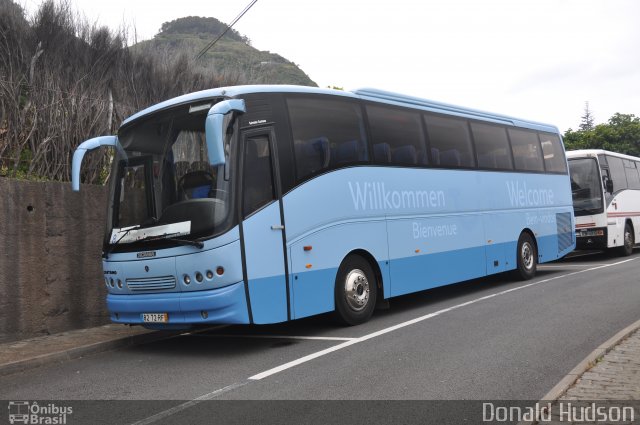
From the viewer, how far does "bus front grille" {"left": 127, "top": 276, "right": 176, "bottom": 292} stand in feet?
24.5

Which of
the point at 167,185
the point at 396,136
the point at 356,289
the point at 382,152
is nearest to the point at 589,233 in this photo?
the point at 396,136

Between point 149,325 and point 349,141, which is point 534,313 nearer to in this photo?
point 349,141

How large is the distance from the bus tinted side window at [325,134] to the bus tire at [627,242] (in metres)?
14.7

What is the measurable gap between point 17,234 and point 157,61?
234 inches

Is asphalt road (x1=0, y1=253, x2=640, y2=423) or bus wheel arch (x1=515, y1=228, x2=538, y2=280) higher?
bus wheel arch (x1=515, y1=228, x2=538, y2=280)

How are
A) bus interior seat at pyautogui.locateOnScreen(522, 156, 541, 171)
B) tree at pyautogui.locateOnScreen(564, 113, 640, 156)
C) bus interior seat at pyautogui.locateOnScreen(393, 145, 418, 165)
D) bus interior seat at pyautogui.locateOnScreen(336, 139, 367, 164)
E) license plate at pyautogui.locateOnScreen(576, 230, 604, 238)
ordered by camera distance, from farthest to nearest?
1. tree at pyautogui.locateOnScreen(564, 113, 640, 156)
2. license plate at pyautogui.locateOnScreen(576, 230, 604, 238)
3. bus interior seat at pyautogui.locateOnScreen(522, 156, 541, 171)
4. bus interior seat at pyautogui.locateOnScreen(393, 145, 418, 165)
5. bus interior seat at pyautogui.locateOnScreen(336, 139, 367, 164)

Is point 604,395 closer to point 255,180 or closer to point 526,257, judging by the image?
point 255,180

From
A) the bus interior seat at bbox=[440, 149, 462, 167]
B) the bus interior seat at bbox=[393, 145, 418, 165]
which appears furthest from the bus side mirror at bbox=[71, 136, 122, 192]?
the bus interior seat at bbox=[440, 149, 462, 167]

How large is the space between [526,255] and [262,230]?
8.67 metres

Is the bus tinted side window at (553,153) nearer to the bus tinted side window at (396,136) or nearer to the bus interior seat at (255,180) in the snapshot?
the bus tinted side window at (396,136)

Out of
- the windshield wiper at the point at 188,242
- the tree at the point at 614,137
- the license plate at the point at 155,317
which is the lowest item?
the license plate at the point at 155,317
